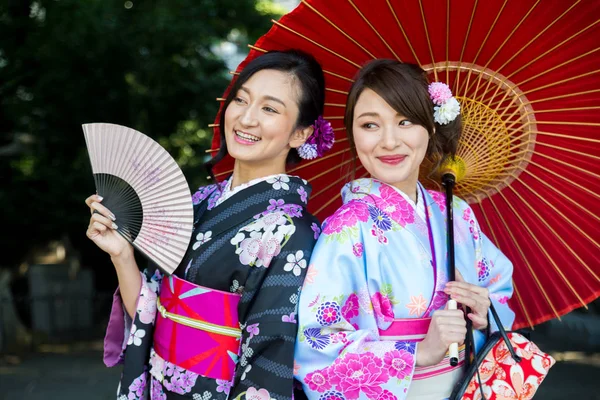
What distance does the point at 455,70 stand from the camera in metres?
2.39

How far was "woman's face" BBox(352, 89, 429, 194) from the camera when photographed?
221 cm

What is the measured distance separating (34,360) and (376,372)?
6.52m

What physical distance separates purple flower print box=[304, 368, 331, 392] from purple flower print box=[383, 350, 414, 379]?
0.63ft

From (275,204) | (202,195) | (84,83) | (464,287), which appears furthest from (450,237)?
(84,83)

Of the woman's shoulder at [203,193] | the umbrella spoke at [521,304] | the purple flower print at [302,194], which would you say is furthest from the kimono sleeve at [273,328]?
the umbrella spoke at [521,304]

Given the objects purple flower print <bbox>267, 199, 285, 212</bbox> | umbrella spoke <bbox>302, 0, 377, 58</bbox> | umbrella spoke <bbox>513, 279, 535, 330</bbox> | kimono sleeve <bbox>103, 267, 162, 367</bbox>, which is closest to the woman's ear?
purple flower print <bbox>267, 199, 285, 212</bbox>

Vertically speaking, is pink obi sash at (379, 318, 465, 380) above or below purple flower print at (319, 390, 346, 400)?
above

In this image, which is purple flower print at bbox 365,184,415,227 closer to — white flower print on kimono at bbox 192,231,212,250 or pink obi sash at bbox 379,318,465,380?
pink obi sash at bbox 379,318,465,380

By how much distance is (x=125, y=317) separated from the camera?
2.46m

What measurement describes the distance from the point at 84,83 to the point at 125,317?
18.7 feet

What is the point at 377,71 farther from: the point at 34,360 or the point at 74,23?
the point at 34,360

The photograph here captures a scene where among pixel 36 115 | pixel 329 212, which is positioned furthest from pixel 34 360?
pixel 329 212

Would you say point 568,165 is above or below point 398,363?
above

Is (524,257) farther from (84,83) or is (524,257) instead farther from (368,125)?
(84,83)
